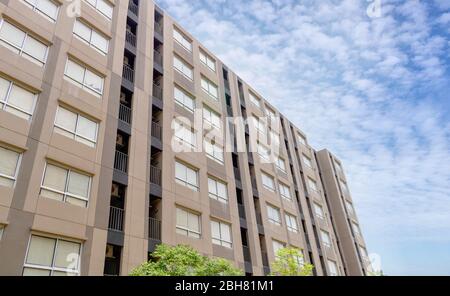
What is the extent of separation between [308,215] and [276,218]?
666cm

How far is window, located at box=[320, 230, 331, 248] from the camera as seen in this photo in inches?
1449

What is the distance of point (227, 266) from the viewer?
1516 cm

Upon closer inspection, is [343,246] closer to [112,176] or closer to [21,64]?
[112,176]

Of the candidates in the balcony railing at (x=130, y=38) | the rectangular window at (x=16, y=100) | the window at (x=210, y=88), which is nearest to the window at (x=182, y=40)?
the window at (x=210, y=88)

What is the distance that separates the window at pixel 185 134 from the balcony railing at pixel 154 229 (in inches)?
250

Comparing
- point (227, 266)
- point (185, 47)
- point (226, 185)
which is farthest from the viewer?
point (185, 47)

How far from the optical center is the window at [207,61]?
3070 centimetres

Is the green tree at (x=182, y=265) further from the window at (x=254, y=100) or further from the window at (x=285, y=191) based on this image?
the window at (x=254, y=100)

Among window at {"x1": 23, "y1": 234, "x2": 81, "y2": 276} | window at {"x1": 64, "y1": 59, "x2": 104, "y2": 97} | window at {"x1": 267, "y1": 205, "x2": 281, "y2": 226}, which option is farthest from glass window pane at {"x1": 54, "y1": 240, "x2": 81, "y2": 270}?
window at {"x1": 267, "y1": 205, "x2": 281, "y2": 226}

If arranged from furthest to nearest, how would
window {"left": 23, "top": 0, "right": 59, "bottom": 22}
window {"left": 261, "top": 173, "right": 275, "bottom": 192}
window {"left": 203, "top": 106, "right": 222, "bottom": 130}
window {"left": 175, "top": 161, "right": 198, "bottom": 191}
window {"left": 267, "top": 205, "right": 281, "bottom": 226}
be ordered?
window {"left": 261, "top": 173, "right": 275, "bottom": 192} → window {"left": 267, "top": 205, "right": 281, "bottom": 226} → window {"left": 203, "top": 106, "right": 222, "bottom": 130} → window {"left": 175, "top": 161, "right": 198, "bottom": 191} → window {"left": 23, "top": 0, "right": 59, "bottom": 22}

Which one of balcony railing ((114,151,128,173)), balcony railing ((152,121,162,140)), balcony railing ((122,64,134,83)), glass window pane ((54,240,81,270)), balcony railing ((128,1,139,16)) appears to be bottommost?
glass window pane ((54,240,81,270))

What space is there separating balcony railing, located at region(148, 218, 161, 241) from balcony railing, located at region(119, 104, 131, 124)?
591 cm

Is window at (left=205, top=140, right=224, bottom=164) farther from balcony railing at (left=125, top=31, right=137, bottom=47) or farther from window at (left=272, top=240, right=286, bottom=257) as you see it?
balcony railing at (left=125, top=31, right=137, bottom=47)
